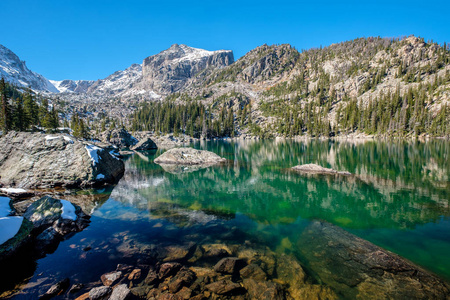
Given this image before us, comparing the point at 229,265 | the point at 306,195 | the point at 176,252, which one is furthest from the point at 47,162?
the point at 306,195

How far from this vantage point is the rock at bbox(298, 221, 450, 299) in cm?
632

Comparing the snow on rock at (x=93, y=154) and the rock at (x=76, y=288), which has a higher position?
the snow on rock at (x=93, y=154)

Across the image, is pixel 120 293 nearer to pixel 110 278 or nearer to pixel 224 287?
pixel 110 278

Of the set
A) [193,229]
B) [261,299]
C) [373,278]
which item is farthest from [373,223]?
[193,229]

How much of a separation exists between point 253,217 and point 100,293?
351 inches

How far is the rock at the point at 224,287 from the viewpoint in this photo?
650 centimetres

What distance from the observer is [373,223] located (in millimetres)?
11758

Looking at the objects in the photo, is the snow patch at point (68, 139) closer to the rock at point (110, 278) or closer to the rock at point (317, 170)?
the rock at point (110, 278)

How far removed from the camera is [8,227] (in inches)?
318

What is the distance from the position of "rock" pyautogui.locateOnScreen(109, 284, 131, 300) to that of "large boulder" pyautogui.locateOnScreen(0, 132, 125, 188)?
56.4ft

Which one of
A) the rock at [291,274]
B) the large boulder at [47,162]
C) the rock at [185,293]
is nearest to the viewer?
the rock at [185,293]

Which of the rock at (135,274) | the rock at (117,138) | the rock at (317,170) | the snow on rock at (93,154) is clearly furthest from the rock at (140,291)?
the rock at (117,138)

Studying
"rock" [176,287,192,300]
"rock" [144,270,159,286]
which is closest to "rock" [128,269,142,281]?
"rock" [144,270,159,286]

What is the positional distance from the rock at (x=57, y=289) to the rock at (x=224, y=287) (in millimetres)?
4737
